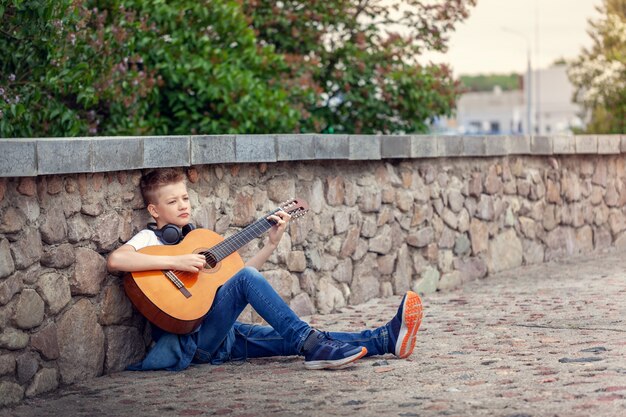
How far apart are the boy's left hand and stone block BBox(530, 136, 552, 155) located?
A: 15.2 ft

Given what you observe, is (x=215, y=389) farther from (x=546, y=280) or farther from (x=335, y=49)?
(x=335, y=49)

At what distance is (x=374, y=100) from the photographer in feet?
41.4

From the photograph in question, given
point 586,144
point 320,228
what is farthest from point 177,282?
point 586,144

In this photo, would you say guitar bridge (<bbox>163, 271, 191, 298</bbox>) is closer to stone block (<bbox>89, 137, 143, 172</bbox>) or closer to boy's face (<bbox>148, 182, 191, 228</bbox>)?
boy's face (<bbox>148, 182, 191, 228</bbox>)

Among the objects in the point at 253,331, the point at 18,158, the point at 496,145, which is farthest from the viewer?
the point at 496,145

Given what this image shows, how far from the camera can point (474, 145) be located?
380 inches

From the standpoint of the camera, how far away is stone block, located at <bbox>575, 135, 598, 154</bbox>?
36.8 feet

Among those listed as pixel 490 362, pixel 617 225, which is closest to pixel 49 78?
pixel 490 362

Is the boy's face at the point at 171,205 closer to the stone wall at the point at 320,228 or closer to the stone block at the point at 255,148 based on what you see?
the stone wall at the point at 320,228

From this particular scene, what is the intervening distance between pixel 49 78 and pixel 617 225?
19.5 feet

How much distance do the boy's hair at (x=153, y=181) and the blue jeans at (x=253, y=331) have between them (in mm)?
581

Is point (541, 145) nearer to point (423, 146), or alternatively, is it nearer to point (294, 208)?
point (423, 146)

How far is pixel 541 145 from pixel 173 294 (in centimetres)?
559

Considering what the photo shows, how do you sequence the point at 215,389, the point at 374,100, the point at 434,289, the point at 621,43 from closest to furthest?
the point at 215,389 < the point at 434,289 < the point at 374,100 < the point at 621,43
